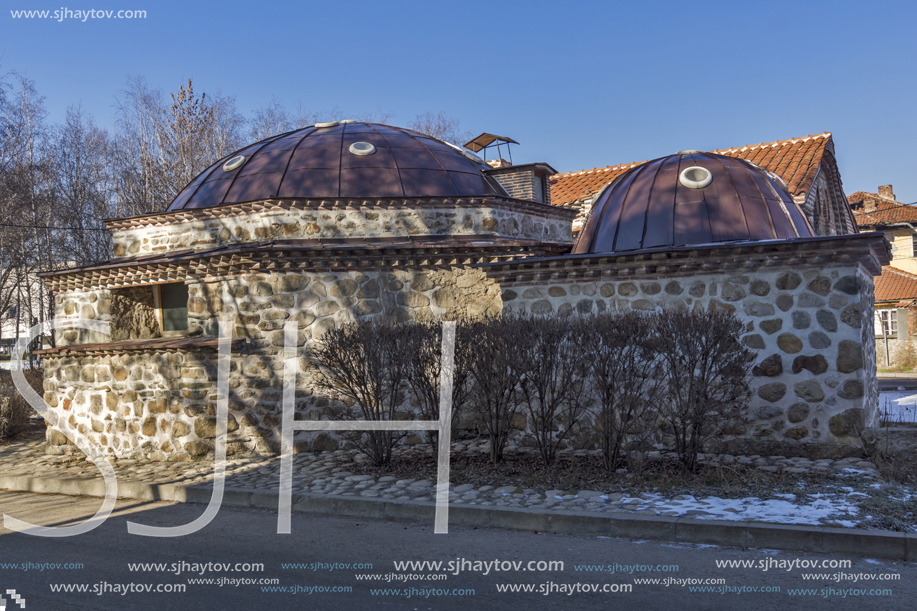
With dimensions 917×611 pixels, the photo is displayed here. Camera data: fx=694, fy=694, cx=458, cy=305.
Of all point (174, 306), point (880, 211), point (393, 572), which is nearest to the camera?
point (393, 572)

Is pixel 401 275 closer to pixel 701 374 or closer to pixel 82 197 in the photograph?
pixel 701 374

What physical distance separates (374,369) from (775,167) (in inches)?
609

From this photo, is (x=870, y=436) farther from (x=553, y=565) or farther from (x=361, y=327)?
(x=361, y=327)

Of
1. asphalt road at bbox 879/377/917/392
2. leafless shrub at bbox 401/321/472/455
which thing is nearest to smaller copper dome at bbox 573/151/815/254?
leafless shrub at bbox 401/321/472/455

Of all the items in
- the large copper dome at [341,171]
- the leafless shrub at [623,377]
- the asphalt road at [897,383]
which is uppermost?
the large copper dome at [341,171]

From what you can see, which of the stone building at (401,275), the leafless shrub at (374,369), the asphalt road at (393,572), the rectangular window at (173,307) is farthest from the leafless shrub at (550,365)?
the rectangular window at (173,307)

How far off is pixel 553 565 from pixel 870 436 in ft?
16.0

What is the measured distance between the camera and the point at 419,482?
796 cm

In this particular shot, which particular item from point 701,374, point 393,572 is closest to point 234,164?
point 701,374

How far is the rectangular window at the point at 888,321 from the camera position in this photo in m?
29.7

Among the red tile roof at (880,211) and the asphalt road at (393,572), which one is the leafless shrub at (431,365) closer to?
the asphalt road at (393,572)

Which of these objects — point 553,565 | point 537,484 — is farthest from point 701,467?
point 553,565

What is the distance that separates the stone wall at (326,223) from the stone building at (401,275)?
0.03 meters

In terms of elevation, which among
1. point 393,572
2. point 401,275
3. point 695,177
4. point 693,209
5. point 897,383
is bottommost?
point 393,572
